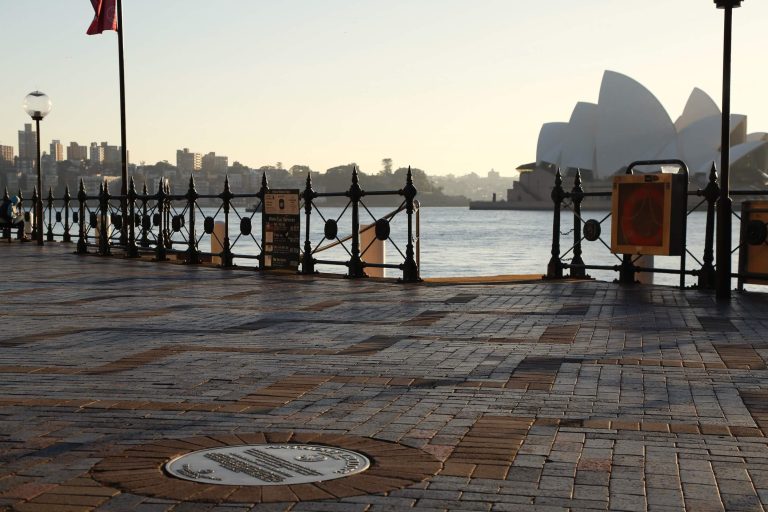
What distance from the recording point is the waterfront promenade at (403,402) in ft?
14.2

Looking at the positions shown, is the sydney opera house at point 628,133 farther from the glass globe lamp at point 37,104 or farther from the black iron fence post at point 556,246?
the black iron fence post at point 556,246

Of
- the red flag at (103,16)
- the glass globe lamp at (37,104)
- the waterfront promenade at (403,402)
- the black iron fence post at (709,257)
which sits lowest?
the waterfront promenade at (403,402)

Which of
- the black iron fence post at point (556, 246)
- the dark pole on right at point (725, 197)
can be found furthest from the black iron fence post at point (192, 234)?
the dark pole on right at point (725, 197)

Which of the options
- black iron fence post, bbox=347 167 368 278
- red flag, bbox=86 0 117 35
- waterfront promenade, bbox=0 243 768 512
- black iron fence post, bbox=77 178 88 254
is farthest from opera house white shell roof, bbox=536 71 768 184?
waterfront promenade, bbox=0 243 768 512

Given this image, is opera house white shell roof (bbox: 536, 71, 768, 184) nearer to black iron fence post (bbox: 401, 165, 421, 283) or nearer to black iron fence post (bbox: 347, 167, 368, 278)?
black iron fence post (bbox: 347, 167, 368, 278)

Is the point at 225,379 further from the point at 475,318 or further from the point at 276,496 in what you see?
the point at 475,318

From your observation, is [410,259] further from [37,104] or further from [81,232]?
[37,104]

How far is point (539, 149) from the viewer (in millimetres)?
116125

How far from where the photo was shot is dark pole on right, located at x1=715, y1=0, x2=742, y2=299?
13047mm

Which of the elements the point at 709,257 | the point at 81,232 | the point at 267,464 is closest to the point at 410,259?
the point at 709,257

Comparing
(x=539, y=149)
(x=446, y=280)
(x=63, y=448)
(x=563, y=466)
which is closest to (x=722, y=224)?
(x=446, y=280)

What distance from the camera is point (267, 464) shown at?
4730mm

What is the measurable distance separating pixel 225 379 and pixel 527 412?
2236 millimetres

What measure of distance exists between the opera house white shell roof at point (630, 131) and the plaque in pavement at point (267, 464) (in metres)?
94.4
